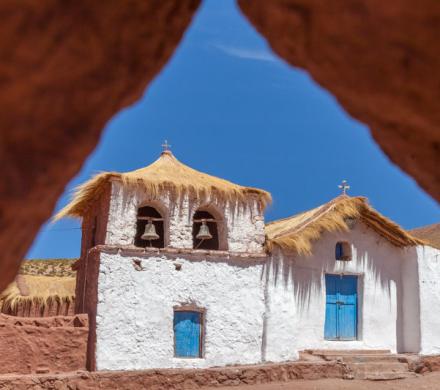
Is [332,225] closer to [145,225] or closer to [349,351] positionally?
[349,351]

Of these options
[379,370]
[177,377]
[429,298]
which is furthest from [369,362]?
[177,377]

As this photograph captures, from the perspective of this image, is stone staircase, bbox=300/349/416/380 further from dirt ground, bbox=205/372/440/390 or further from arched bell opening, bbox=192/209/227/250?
arched bell opening, bbox=192/209/227/250

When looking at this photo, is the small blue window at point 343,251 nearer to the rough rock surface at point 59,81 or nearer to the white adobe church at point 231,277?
the white adobe church at point 231,277

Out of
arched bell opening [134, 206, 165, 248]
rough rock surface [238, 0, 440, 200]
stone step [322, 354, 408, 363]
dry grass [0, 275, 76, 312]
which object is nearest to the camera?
rough rock surface [238, 0, 440, 200]

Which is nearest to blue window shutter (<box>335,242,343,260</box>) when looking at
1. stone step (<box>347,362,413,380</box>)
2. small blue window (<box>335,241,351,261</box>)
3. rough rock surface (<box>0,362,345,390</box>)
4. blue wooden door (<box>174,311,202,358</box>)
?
small blue window (<box>335,241,351,261</box>)

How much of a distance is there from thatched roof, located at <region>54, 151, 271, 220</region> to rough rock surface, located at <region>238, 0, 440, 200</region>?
1216 centimetres

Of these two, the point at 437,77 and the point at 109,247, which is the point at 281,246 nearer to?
the point at 109,247

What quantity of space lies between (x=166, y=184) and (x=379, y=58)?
1275 centimetres

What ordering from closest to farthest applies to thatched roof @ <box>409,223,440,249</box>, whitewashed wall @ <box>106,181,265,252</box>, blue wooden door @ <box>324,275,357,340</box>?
1. whitewashed wall @ <box>106,181,265,252</box>
2. blue wooden door @ <box>324,275,357,340</box>
3. thatched roof @ <box>409,223,440,249</box>

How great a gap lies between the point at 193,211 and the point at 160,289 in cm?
205

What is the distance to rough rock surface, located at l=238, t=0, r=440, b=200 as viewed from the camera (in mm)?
1710

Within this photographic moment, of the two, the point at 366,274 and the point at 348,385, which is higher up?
the point at 366,274

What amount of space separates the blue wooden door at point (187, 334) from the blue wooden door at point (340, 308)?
144 inches

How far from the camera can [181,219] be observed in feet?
47.3
